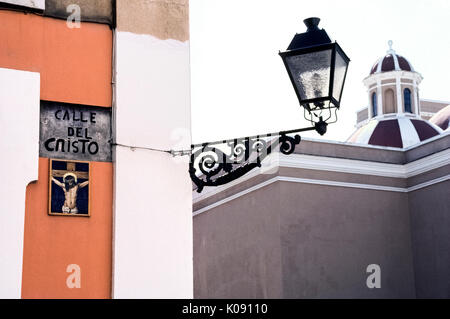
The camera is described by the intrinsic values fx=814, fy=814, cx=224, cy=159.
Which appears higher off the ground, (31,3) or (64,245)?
(31,3)

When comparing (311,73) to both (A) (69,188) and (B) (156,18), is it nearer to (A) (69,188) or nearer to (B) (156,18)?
(B) (156,18)

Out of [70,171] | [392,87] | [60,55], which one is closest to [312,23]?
[60,55]

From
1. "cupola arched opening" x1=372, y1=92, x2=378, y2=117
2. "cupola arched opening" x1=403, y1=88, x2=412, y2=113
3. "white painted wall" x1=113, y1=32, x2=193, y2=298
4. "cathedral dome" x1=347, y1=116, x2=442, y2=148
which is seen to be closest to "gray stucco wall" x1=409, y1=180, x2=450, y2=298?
"cathedral dome" x1=347, y1=116, x2=442, y2=148

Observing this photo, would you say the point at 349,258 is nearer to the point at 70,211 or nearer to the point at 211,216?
the point at 211,216

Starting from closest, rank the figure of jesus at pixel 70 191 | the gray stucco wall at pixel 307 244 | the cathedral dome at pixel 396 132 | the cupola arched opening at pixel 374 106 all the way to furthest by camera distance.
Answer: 1. the figure of jesus at pixel 70 191
2. the gray stucco wall at pixel 307 244
3. the cathedral dome at pixel 396 132
4. the cupola arched opening at pixel 374 106

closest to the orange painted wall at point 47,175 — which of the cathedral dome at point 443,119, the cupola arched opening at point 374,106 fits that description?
the cupola arched opening at point 374,106

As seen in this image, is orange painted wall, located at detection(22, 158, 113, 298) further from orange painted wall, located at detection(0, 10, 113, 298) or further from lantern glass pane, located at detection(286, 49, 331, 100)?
lantern glass pane, located at detection(286, 49, 331, 100)

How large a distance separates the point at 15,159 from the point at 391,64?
24708mm

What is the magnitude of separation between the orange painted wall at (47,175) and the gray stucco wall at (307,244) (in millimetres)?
13642

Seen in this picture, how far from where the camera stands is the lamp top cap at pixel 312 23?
16.7 feet

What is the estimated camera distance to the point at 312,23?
5117mm

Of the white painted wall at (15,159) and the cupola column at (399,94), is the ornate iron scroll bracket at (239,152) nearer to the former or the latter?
the white painted wall at (15,159)

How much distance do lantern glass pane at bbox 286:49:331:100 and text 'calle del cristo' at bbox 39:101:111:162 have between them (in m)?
1.26

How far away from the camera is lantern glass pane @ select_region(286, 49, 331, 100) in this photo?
4.94m
